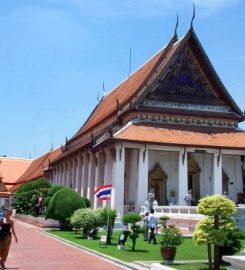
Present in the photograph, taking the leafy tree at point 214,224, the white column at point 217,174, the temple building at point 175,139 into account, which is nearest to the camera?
the leafy tree at point 214,224

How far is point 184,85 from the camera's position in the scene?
29.5 meters

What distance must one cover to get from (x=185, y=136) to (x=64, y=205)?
855 cm

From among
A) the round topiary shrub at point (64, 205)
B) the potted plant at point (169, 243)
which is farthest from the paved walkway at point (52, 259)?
the round topiary shrub at point (64, 205)

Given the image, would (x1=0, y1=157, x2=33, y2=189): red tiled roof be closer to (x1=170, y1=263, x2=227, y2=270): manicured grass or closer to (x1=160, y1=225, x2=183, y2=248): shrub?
(x1=160, y1=225, x2=183, y2=248): shrub

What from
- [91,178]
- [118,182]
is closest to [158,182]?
[118,182]

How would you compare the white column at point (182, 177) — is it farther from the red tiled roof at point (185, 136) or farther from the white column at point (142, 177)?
the white column at point (142, 177)

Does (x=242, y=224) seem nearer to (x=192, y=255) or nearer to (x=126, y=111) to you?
(x=192, y=255)

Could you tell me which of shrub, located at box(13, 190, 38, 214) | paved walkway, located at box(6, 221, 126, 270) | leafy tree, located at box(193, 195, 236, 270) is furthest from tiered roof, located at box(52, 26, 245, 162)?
leafy tree, located at box(193, 195, 236, 270)

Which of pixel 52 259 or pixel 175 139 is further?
pixel 175 139

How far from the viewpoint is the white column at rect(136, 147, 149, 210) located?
25859 mm

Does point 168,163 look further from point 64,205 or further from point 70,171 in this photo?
point 70,171

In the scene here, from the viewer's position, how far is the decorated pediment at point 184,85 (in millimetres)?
29125

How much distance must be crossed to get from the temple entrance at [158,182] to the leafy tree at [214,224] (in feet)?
57.3

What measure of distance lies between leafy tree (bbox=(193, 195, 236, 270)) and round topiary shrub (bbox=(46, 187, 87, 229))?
14297 millimetres
